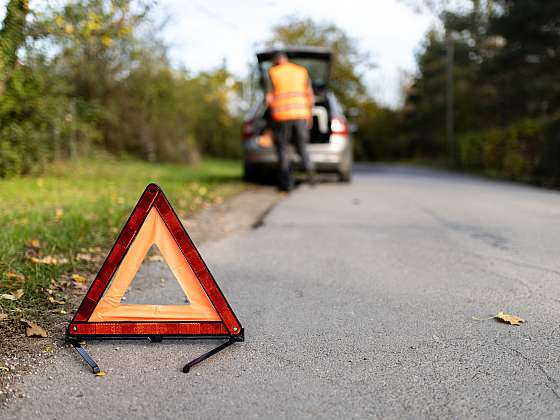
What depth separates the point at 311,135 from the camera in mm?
14000

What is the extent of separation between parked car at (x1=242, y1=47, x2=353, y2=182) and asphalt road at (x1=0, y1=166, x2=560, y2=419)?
5.93m

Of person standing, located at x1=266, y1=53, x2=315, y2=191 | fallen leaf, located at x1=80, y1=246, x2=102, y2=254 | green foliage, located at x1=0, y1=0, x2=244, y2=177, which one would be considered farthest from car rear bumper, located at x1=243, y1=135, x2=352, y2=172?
fallen leaf, located at x1=80, y1=246, x2=102, y2=254

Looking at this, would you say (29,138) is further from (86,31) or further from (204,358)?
(204,358)

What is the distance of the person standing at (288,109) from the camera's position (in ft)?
36.4

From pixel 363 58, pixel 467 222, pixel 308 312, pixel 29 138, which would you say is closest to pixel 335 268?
pixel 308 312

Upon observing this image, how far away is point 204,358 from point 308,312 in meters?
1.01

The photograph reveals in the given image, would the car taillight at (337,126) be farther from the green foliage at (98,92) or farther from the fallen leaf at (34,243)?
the fallen leaf at (34,243)

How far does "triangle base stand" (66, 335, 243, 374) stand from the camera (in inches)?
126

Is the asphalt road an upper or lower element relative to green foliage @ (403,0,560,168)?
lower

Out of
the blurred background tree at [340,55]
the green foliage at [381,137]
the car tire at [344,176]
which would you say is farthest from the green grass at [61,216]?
the green foliage at [381,137]

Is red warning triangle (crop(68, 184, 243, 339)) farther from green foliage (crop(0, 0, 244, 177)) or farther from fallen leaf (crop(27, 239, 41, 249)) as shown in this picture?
green foliage (crop(0, 0, 244, 177))

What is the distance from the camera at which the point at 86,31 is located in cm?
975

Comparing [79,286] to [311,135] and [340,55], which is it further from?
[340,55]

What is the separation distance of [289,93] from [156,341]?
8.05m
